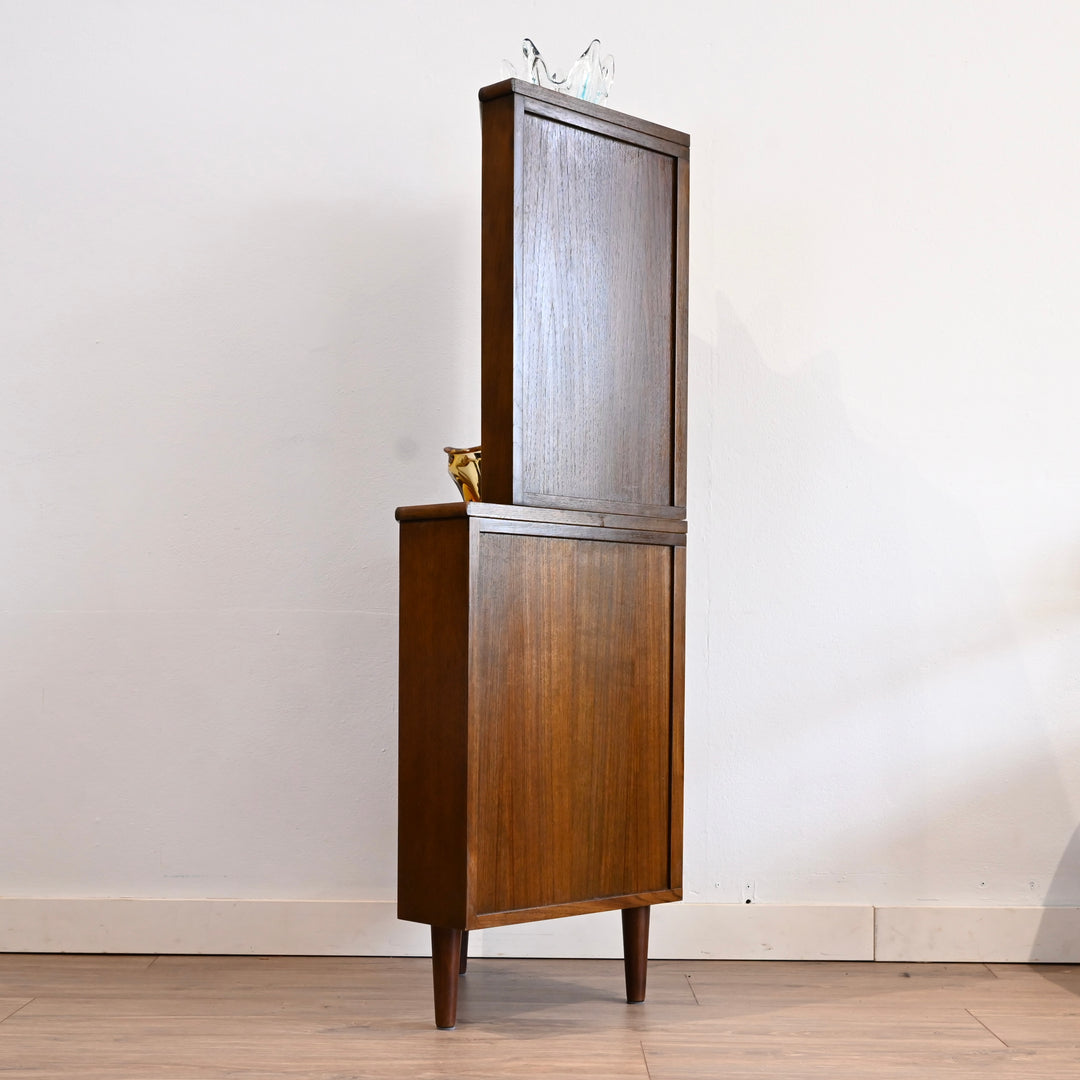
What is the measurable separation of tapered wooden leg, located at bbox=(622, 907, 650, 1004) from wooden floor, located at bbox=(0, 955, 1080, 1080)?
3 cm

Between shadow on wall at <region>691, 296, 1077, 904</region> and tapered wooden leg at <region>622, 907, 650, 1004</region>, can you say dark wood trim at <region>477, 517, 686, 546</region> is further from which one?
tapered wooden leg at <region>622, 907, 650, 1004</region>

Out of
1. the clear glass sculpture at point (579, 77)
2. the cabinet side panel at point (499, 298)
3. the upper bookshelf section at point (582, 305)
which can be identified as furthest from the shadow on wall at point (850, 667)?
the cabinet side panel at point (499, 298)

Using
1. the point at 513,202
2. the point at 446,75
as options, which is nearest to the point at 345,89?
the point at 446,75

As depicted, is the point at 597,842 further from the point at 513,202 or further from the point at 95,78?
the point at 95,78

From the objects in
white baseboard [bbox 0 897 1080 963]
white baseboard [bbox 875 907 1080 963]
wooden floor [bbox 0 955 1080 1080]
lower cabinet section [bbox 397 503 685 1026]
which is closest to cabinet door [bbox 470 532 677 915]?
lower cabinet section [bbox 397 503 685 1026]

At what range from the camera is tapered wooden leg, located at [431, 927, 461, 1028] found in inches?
65.5

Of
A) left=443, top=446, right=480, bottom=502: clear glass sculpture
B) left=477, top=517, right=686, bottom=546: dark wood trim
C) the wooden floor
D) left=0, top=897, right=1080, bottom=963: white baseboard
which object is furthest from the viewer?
left=0, top=897, right=1080, bottom=963: white baseboard

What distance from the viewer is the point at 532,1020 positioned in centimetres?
175

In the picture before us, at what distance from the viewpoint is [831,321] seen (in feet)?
7.27

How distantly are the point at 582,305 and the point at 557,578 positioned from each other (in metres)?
0.44

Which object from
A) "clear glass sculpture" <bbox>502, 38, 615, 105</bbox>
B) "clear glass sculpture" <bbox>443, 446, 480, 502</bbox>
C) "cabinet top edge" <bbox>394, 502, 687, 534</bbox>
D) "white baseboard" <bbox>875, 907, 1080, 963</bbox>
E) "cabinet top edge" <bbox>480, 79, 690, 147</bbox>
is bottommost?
"white baseboard" <bbox>875, 907, 1080, 963</bbox>

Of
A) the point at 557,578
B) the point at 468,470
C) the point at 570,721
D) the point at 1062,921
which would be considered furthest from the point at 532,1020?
the point at 1062,921

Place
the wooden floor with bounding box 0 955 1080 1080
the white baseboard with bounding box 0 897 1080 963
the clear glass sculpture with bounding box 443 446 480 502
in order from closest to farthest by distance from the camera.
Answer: the wooden floor with bounding box 0 955 1080 1080
the clear glass sculpture with bounding box 443 446 480 502
the white baseboard with bounding box 0 897 1080 963

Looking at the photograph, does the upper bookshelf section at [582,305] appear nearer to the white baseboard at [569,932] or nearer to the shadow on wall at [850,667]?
the shadow on wall at [850,667]
